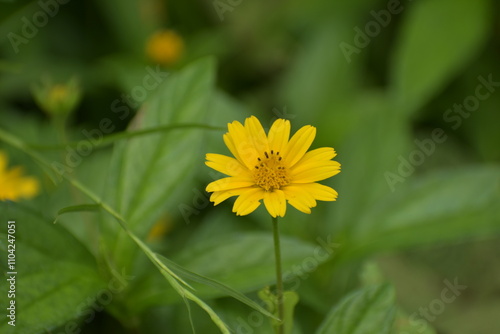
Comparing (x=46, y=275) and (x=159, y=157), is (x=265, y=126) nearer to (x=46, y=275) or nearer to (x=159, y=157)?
(x=159, y=157)

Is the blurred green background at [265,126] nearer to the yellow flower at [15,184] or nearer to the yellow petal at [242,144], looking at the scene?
the yellow flower at [15,184]

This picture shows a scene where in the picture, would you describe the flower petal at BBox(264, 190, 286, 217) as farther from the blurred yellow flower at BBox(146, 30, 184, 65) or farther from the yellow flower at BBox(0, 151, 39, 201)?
the blurred yellow flower at BBox(146, 30, 184, 65)

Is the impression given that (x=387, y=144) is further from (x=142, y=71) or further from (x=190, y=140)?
(x=142, y=71)

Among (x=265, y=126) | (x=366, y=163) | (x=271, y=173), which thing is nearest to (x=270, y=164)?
(x=271, y=173)

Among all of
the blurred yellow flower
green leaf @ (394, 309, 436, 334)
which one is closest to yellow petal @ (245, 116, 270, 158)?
green leaf @ (394, 309, 436, 334)

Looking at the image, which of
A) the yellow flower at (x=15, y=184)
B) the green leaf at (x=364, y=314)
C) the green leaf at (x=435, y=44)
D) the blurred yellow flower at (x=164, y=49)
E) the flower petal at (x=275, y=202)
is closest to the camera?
the flower petal at (x=275, y=202)

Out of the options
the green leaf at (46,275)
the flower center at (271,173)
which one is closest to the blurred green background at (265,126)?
the green leaf at (46,275)
